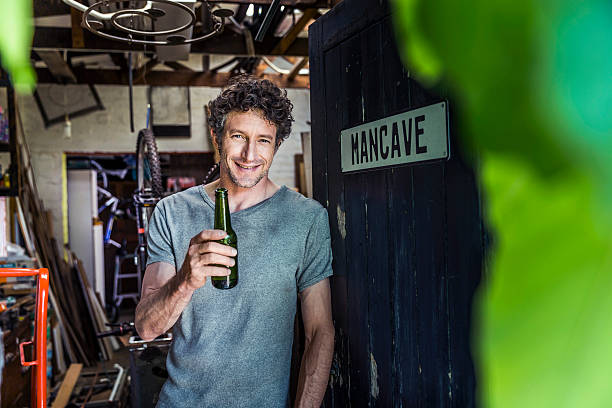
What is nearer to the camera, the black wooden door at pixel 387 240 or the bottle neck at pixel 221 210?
the black wooden door at pixel 387 240

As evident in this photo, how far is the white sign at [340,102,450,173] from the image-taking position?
45.9 inches

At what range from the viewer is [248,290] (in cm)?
178

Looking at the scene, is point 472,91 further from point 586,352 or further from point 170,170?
point 170,170

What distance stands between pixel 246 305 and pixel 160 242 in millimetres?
349

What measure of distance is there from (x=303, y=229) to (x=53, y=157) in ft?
20.1

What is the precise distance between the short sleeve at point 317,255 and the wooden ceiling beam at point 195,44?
124 inches

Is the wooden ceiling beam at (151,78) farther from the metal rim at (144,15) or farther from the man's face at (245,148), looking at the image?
the man's face at (245,148)

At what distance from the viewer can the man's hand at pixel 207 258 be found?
4.58 feet

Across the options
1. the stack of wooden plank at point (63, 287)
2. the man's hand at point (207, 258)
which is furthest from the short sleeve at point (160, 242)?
the stack of wooden plank at point (63, 287)

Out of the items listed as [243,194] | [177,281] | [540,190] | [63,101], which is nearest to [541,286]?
[540,190]

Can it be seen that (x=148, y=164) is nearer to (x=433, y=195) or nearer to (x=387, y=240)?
(x=387, y=240)

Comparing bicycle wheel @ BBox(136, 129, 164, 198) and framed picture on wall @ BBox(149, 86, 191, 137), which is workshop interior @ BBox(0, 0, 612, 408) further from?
framed picture on wall @ BBox(149, 86, 191, 137)

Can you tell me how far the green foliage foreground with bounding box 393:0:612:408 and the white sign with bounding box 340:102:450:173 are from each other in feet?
3.43

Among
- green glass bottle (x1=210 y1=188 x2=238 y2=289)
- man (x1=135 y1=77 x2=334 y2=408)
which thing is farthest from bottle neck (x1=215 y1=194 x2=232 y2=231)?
man (x1=135 y1=77 x2=334 y2=408)
